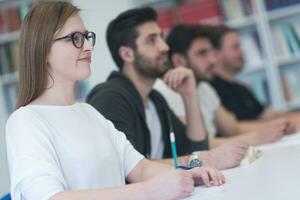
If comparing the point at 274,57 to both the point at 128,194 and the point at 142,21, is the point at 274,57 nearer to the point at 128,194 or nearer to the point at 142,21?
the point at 142,21

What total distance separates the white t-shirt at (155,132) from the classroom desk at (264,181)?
534 millimetres

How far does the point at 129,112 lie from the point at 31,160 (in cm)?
80

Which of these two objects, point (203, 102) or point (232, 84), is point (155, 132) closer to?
point (203, 102)

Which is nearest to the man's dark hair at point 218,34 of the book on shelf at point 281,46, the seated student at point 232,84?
the seated student at point 232,84

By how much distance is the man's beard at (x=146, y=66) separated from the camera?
222cm

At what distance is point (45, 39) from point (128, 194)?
1.55 feet

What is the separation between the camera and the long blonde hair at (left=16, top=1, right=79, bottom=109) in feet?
4.34

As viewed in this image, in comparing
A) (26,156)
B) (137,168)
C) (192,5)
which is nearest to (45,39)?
(26,156)

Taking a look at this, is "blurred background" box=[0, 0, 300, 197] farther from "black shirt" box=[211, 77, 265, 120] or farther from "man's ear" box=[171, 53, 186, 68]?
"man's ear" box=[171, 53, 186, 68]

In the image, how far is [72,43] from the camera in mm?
1363

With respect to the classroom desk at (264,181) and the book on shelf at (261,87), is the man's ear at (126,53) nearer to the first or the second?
the classroom desk at (264,181)

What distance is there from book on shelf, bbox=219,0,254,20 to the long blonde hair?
9.97 ft

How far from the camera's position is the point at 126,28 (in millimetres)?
2230

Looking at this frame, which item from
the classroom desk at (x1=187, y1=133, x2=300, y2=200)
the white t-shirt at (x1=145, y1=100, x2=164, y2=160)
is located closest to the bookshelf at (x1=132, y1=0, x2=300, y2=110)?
the white t-shirt at (x1=145, y1=100, x2=164, y2=160)
